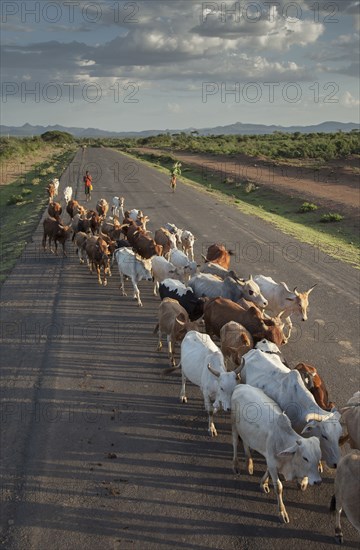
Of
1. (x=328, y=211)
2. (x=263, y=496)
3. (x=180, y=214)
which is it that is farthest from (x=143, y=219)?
(x=263, y=496)

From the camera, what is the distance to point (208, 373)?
Answer: 30.5 ft

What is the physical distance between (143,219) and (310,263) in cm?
724

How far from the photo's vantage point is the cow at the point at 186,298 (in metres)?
12.9

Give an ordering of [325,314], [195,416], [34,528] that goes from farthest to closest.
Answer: [325,314]
[195,416]
[34,528]

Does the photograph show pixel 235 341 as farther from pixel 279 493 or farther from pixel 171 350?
pixel 279 493

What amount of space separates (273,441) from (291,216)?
2469 centimetres

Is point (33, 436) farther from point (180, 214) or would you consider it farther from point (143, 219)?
point (180, 214)

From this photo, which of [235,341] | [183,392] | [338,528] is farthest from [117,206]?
[338,528]

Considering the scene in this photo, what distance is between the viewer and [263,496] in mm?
7699

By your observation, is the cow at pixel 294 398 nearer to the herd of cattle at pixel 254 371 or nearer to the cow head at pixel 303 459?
the herd of cattle at pixel 254 371

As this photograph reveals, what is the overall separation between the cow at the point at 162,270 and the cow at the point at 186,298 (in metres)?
1.78

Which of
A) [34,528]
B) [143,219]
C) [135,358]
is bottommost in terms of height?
[34,528]

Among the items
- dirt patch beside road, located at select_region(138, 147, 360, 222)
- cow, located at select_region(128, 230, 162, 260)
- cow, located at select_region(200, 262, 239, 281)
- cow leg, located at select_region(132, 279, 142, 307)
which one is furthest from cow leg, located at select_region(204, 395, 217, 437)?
dirt patch beside road, located at select_region(138, 147, 360, 222)

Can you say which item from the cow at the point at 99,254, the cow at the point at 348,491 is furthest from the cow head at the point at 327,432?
the cow at the point at 99,254
